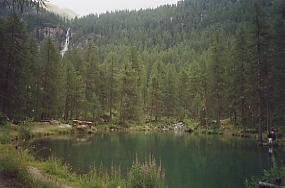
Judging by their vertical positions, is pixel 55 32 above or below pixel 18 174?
above

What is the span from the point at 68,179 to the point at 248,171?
9894mm

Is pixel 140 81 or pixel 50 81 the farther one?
pixel 140 81

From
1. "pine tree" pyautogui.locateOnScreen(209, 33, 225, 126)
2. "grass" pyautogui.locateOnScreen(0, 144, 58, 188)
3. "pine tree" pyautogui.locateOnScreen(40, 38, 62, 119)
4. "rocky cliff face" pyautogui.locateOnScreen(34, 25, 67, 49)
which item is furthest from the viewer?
"rocky cliff face" pyautogui.locateOnScreen(34, 25, 67, 49)

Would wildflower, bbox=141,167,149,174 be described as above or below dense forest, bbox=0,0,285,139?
below

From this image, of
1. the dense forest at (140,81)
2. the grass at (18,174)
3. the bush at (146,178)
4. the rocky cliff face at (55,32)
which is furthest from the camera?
the rocky cliff face at (55,32)

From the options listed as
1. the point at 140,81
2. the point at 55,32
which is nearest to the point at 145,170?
the point at 140,81

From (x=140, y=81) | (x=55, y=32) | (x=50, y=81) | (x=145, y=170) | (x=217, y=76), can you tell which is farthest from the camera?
(x=55, y=32)

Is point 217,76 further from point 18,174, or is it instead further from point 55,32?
point 55,32

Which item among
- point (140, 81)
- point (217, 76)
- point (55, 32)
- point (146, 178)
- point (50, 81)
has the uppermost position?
point (55, 32)

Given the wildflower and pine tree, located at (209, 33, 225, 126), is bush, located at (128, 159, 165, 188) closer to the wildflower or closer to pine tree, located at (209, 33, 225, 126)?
the wildflower

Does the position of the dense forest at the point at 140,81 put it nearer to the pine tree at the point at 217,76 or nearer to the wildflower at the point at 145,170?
the pine tree at the point at 217,76

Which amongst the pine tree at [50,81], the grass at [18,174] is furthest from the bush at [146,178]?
the pine tree at [50,81]

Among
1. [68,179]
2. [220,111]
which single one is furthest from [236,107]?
[68,179]

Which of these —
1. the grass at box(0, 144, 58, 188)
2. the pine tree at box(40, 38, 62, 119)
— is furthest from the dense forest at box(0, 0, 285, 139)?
the grass at box(0, 144, 58, 188)
